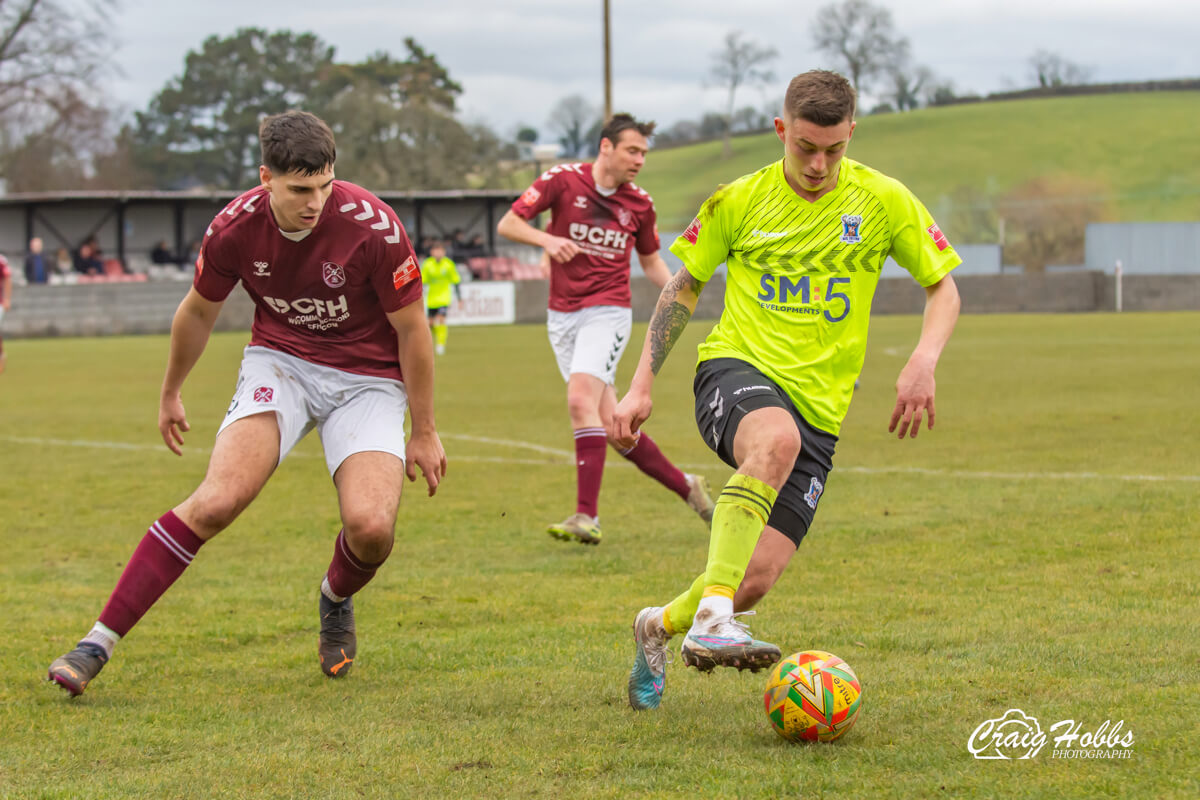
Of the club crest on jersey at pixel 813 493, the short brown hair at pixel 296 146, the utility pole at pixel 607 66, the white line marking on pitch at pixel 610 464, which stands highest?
the utility pole at pixel 607 66

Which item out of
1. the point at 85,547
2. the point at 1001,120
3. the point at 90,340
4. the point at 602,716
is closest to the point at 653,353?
the point at 602,716

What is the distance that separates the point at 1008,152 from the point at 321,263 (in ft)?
238

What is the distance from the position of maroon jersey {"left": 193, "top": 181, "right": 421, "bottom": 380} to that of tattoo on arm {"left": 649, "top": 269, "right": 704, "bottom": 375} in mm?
871

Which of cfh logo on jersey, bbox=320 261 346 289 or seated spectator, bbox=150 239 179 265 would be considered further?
seated spectator, bbox=150 239 179 265

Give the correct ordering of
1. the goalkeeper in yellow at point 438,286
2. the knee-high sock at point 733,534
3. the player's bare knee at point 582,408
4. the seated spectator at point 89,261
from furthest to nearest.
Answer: the seated spectator at point 89,261, the goalkeeper in yellow at point 438,286, the player's bare knee at point 582,408, the knee-high sock at point 733,534

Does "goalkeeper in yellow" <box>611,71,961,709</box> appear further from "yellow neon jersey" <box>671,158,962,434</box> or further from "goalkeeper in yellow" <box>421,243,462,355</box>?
"goalkeeper in yellow" <box>421,243,462,355</box>

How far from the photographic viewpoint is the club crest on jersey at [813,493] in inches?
168

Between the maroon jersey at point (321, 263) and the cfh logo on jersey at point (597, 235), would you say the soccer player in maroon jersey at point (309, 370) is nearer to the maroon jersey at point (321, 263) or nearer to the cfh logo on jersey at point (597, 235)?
the maroon jersey at point (321, 263)

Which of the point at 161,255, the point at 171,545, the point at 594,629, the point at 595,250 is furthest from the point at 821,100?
the point at 161,255

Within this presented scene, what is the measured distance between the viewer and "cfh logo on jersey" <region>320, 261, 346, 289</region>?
15.2ft

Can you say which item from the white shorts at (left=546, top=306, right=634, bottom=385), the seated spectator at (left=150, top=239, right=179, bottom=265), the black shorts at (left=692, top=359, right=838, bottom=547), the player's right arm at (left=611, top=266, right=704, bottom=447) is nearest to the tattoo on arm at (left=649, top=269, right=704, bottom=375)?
the player's right arm at (left=611, top=266, right=704, bottom=447)

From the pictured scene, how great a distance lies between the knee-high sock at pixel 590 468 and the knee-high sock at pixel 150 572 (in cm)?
328

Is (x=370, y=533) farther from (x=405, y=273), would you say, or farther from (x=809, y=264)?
(x=809, y=264)

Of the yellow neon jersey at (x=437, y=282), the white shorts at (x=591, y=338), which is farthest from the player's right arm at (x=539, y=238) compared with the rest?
the yellow neon jersey at (x=437, y=282)
